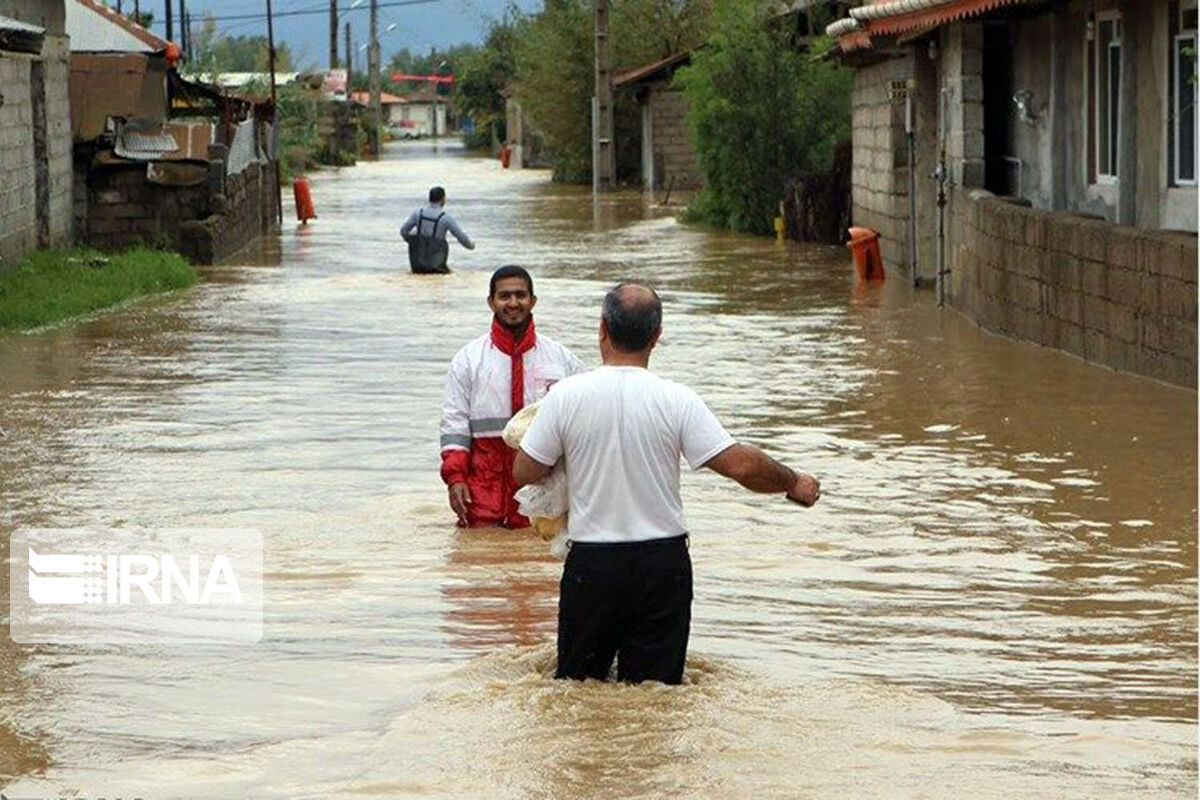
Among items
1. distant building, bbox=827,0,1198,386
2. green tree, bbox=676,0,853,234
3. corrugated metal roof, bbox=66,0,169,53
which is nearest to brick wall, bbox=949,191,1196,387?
distant building, bbox=827,0,1198,386

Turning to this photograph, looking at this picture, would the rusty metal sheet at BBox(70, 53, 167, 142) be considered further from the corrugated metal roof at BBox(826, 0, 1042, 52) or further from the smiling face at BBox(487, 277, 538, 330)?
the smiling face at BBox(487, 277, 538, 330)

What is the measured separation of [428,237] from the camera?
31.0 meters

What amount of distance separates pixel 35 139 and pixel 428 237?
5.04 meters

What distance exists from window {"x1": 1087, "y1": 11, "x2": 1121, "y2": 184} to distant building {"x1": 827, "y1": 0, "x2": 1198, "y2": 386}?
0.02 m

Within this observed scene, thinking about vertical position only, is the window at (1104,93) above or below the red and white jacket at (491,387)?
above

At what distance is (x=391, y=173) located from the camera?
76.3 meters

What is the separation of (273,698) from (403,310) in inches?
700

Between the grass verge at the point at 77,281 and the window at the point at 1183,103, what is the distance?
34.4ft

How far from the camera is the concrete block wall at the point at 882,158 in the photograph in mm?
29922

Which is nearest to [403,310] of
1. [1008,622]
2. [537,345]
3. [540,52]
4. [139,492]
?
[139,492]

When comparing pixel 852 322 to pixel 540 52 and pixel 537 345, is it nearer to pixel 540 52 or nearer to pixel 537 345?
pixel 537 345

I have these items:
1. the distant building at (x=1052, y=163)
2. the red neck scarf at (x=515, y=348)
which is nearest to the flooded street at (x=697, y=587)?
the distant building at (x=1052, y=163)

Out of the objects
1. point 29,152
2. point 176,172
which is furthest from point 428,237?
point 29,152

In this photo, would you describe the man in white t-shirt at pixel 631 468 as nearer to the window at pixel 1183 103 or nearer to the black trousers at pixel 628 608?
the black trousers at pixel 628 608
